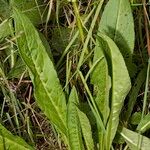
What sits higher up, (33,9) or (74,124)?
(33,9)

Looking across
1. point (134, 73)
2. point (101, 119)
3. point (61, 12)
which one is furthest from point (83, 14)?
point (101, 119)

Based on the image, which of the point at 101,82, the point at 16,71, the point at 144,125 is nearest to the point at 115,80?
the point at 101,82

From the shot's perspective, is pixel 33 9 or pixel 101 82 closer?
pixel 101 82

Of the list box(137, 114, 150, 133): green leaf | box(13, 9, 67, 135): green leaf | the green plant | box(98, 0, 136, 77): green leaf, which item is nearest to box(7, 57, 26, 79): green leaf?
the green plant

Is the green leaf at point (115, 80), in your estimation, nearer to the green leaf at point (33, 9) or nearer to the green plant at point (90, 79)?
the green plant at point (90, 79)

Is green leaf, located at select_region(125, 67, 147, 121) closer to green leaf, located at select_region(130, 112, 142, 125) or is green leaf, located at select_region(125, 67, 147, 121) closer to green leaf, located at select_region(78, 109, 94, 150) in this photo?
green leaf, located at select_region(130, 112, 142, 125)

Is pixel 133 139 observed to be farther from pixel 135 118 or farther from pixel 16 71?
pixel 16 71

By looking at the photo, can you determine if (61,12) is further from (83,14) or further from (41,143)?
(41,143)

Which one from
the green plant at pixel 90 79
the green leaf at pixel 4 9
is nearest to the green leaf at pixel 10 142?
the green plant at pixel 90 79

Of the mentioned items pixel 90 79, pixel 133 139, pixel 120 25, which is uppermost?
pixel 120 25
